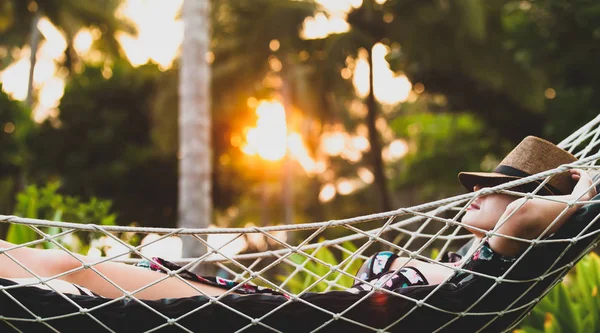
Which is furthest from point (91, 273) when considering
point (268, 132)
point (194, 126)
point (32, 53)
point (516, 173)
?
point (32, 53)

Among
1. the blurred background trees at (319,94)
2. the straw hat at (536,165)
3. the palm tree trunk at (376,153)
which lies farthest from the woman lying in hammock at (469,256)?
the palm tree trunk at (376,153)

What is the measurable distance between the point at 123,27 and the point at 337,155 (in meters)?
6.19

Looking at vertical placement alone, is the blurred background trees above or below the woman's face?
above

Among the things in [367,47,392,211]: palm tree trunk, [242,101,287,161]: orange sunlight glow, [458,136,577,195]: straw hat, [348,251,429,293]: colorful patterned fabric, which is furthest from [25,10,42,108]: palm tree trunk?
[458,136,577,195]: straw hat

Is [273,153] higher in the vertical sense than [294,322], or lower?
higher

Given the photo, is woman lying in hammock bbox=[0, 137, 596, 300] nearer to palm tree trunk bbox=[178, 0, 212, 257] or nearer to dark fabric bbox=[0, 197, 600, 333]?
dark fabric bbox=[0, 197, 600, 333]

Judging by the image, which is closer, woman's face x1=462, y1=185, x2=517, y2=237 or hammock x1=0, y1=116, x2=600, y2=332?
hammock x1=0, y1=116, x2=600, y2=332

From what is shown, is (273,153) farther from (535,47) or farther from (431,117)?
(535,47)

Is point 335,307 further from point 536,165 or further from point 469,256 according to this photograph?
point 536,165

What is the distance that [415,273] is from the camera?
1.70 metres

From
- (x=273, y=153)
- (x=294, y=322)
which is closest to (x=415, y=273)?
(x=294, y=322)

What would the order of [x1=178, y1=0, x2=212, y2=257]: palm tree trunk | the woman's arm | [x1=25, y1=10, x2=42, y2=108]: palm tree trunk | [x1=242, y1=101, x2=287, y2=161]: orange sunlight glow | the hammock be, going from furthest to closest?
[x1=25, y1=10, x2=42, y2=108]: palm tree trunk, [x1=242, y1=101, x2=287, y2=161]: orange sunlight glow, [x1=178, y1=0, x2=212, y2=257]: palm tree trunk, the woman's arm, the hammock

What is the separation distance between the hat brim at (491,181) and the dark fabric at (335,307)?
0.17 m

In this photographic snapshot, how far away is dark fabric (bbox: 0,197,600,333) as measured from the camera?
4.64 feet
